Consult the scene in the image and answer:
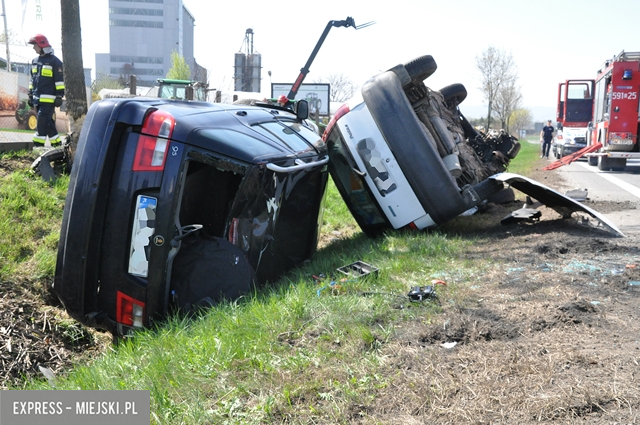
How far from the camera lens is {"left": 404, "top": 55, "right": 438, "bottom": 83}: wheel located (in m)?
6.66

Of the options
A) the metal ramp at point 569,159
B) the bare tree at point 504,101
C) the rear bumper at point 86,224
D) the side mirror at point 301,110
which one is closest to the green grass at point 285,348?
the rear bumper at point 86,224

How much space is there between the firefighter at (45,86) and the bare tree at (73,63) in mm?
1304

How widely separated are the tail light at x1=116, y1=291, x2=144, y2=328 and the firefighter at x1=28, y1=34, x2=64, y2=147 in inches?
233

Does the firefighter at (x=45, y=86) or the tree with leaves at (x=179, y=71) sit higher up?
the tree with leaves at (x=179, y=71)

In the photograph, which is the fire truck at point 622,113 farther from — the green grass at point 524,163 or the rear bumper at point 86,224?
the rear bumper at point 86,224

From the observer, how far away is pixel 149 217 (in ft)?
12.4

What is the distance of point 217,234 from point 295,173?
2.43 ft

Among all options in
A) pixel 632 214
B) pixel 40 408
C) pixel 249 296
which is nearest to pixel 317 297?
pixel 249 296

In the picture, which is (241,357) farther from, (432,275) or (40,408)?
(432,275)

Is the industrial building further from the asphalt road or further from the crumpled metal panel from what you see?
the crumpled metal panel

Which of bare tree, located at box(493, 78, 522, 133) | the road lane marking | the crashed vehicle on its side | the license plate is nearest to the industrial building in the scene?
bare tree, located at box(493, 78, 522, 133)

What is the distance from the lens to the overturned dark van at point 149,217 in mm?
3781

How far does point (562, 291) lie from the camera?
389 cm

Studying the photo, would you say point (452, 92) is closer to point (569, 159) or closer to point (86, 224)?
point (86, 224)
